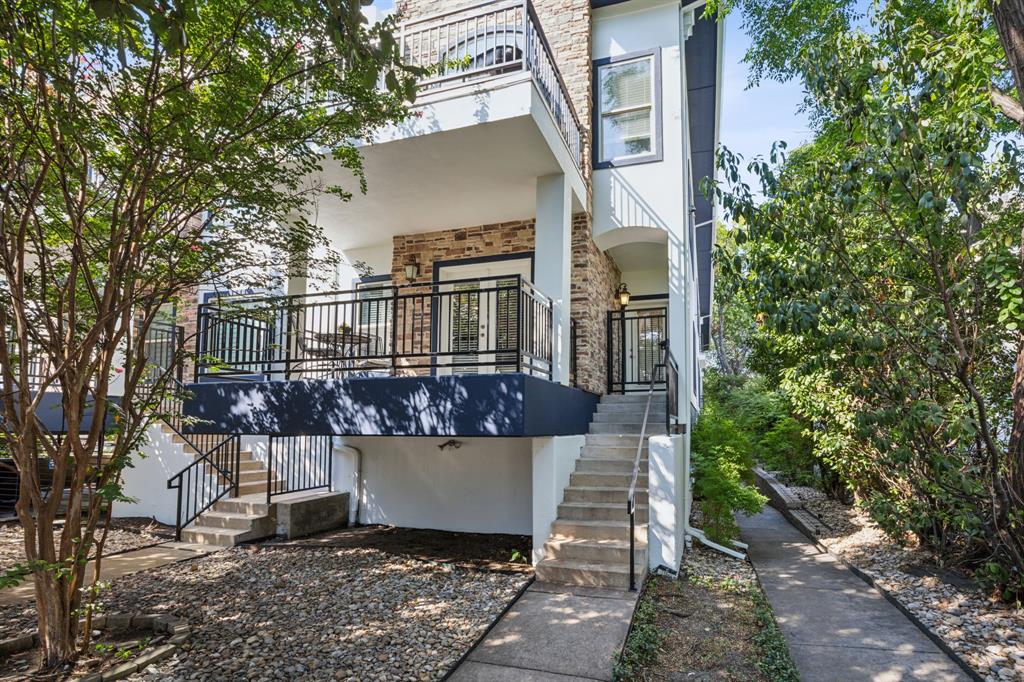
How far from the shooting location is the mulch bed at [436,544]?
6297 mm

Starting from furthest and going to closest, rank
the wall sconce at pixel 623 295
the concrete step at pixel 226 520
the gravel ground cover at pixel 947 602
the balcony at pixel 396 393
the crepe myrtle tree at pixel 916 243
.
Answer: the wall sconce at pixel 623 295 → the concrete step at pixel 226 520 → the balcony at pixel 396 393 → the crepe myrtle tree at pixel 916 243 → the gravel ground cover at pixel 947 602

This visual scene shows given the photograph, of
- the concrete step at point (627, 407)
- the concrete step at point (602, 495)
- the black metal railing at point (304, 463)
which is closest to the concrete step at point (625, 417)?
the concrete step at point (627, 407)

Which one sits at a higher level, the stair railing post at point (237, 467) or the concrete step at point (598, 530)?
the stair railing post at point (237, 467)

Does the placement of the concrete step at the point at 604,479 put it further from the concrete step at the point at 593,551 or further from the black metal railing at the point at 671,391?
the concrete step at the point at 593,551

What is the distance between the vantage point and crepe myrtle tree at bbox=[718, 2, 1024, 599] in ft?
13.9

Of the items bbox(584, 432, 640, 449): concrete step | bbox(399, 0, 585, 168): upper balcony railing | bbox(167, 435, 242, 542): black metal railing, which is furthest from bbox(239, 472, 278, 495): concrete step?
bbox(399, 0, 585, 168): upper balcony railing

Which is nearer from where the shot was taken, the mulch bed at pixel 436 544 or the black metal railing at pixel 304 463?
the mulch bed at pixel 436 544

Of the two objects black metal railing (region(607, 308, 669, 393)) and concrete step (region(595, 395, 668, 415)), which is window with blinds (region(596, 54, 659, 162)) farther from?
concrete step (region(595, 395, 668, 415))

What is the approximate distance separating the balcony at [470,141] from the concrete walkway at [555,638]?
14.5 ft

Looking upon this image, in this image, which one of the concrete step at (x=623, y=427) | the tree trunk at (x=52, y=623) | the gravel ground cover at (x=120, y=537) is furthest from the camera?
the concrete step at (x=623, y=427)

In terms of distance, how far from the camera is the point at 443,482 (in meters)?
7.99

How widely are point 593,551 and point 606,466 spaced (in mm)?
1422

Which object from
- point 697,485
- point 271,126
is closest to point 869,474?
point 697,485

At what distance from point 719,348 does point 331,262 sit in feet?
86.3
